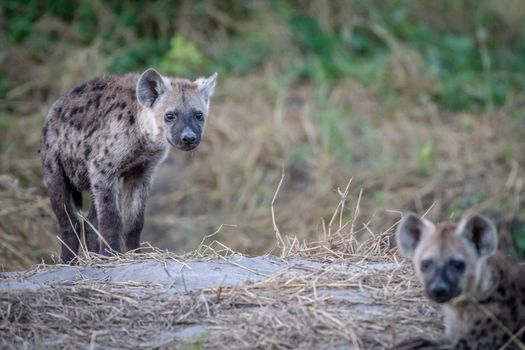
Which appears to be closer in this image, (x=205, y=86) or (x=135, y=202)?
(x=135, y=202)

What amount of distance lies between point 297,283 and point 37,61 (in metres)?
7.62

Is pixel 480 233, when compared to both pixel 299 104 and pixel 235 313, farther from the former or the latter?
pixel 299 104

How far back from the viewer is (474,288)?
190 inches

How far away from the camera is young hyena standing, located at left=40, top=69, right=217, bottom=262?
7168mm

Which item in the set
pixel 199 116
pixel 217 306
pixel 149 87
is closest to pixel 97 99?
pixel 149 87

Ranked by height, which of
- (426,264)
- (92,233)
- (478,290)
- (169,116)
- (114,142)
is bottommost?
(92,233)

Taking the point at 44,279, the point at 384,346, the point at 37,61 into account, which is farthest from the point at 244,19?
the point at 384,346

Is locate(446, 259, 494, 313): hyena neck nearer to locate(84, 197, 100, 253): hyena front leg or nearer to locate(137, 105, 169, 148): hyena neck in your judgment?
locate(137, 105, 169, 148): hyena neck

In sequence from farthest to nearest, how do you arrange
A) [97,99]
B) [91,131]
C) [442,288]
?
[97,99], [91,131], [442,288]

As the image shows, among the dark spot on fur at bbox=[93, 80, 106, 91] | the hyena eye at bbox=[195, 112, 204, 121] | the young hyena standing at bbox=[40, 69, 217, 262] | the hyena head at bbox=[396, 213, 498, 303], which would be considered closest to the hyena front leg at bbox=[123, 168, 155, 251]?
the young hyena standing at bbox=[40, 69, 217, 262]

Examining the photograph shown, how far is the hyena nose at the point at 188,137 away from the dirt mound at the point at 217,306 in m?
1.28

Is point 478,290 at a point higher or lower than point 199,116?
lower

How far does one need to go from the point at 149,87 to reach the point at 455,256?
324 cm

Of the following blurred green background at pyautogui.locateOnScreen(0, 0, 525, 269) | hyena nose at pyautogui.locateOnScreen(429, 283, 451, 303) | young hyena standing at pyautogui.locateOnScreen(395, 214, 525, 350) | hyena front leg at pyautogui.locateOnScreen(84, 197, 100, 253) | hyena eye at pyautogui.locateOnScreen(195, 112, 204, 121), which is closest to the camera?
hyena nose at pyautogui.locateOnScreen(429, 283, 451, 303)
